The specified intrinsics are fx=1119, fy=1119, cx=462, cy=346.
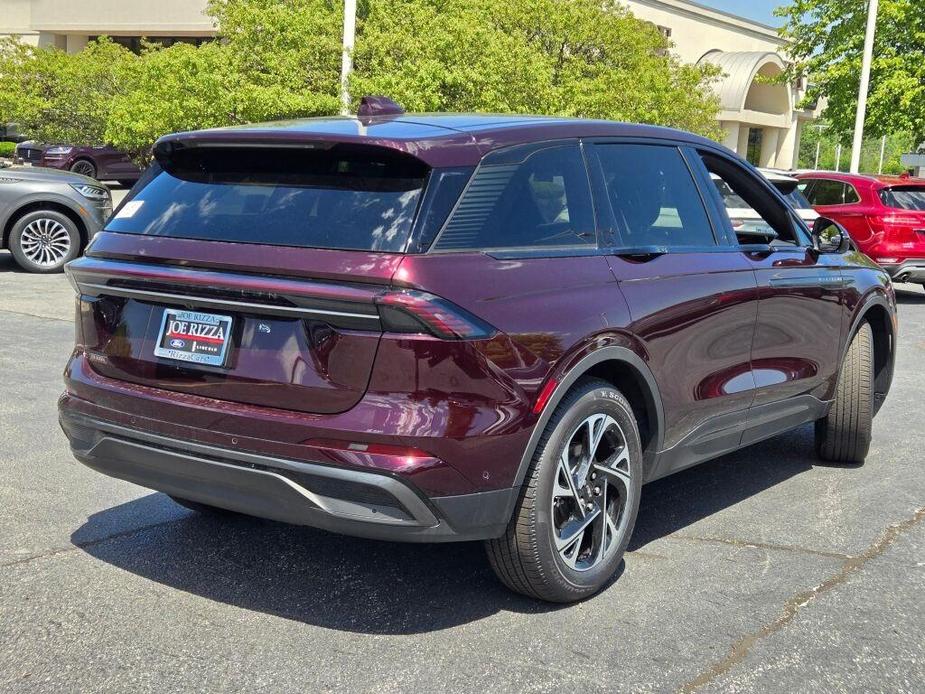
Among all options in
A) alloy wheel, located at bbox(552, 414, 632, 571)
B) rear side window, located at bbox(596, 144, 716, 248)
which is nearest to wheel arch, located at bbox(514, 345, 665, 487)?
alloy wheel, located at bbox(552, 414, 632, 571)

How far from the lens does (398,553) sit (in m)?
4.55

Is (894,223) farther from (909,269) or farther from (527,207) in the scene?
(527,207)

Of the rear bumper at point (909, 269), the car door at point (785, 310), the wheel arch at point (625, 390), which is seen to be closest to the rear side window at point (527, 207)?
the wheel arch at point (625, 390)

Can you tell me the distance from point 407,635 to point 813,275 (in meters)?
2.98

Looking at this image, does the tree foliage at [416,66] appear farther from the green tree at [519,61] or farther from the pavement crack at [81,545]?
the pavement crack at [81,545]

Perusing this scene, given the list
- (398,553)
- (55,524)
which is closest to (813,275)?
(398,553)

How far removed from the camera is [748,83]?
51750 millimetres

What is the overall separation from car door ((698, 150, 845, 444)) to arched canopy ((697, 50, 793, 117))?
150 feet

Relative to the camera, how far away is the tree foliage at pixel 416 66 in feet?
59.3

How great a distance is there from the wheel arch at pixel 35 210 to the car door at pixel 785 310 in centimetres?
1020

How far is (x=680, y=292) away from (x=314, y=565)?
1.82 metres

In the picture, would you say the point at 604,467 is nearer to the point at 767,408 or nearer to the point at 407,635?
the point at 407,635

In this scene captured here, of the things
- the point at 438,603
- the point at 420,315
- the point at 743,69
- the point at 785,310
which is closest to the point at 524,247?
the point at 420,315

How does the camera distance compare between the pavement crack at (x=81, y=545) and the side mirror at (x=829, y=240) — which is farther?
the side mirror at (x=829, y=240)
